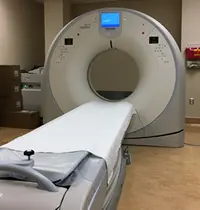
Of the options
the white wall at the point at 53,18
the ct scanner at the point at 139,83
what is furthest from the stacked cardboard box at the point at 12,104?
the white wall at the point at 53,18

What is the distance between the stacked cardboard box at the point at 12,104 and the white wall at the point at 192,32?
209 centimetres

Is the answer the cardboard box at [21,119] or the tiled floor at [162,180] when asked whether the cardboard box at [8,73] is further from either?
the tiled floor at [162,180]

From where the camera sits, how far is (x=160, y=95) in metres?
2.72

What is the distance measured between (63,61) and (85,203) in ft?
7.58

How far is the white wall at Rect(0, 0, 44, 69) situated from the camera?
434 cm

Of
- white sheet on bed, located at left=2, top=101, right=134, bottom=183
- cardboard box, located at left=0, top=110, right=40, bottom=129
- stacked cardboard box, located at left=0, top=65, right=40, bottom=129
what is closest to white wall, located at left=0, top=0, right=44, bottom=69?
stacked cardboard box, located at left=0, top=65, right=40, bottom=129

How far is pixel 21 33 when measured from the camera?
4793 mm

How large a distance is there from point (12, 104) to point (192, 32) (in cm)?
253

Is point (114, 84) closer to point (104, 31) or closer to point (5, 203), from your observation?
point (104, 31)

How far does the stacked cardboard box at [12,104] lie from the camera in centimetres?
371

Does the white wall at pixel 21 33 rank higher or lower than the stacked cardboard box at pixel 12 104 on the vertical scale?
higher

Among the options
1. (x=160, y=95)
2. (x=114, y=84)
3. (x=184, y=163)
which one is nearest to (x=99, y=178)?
(x=184, y=163)

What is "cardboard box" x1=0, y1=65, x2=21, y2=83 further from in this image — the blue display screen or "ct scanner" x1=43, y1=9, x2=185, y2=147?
the blue display screen

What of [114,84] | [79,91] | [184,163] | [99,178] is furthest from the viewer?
[114,84]
